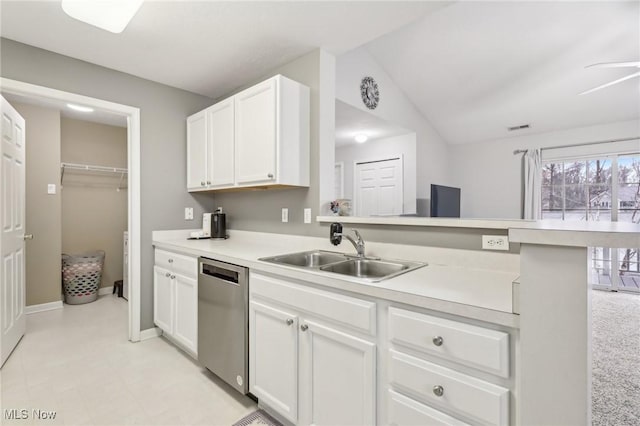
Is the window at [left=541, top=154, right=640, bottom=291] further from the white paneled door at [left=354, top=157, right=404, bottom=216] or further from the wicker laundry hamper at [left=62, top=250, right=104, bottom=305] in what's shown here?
the wicker laundry hamper at [left=62, top=250, right=104, bottom=305]

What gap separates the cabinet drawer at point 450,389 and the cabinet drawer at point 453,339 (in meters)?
0.05

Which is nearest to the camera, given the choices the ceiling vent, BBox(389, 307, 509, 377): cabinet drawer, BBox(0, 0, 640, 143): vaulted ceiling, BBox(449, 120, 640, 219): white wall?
BBox(389, 307, 509, 377): cabinet drawer

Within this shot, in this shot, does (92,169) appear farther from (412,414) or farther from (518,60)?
(518,60)

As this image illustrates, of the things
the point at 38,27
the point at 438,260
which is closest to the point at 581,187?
the point at 438,260

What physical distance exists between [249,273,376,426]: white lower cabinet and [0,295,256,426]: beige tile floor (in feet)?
1.26

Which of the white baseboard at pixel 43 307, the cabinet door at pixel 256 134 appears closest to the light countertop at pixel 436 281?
the cabinet door at pixel 256 134

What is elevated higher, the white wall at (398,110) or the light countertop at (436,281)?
the white wall at (398,110)

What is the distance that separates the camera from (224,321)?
6.01 feet

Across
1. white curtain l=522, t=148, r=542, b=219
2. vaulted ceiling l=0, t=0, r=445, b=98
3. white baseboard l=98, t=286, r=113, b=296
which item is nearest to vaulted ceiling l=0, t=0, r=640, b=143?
vaulted ceiling l=0, t=0, r=445, b=98

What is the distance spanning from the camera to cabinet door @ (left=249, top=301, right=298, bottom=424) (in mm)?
1459

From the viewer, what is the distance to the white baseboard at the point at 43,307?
325 cm

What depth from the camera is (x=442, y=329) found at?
38.8 inches

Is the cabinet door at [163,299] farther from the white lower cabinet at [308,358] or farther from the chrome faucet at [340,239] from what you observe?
the chrome faucet at [340,239]

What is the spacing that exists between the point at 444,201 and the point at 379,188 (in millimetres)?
980
